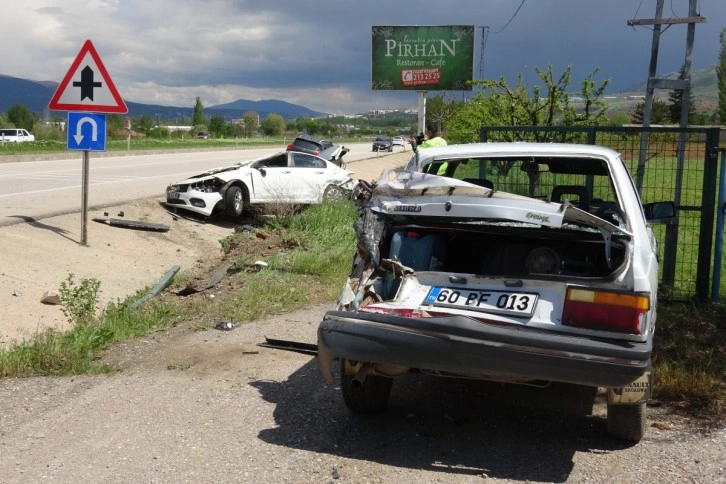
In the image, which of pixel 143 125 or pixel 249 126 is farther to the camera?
pixel 249 126

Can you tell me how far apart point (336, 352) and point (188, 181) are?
41.2ft

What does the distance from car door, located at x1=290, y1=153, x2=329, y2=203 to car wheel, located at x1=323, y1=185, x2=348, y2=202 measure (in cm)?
11

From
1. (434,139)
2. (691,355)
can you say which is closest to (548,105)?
(434,139)

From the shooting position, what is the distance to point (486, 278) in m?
4.81

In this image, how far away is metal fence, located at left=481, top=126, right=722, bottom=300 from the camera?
8.34 m

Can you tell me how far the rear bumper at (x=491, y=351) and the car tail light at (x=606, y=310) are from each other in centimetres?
9

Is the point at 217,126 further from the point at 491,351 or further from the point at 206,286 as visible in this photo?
the point at 491,351

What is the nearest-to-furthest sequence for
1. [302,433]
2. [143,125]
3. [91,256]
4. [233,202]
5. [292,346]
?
[302,433], [292,346], [91,256], [233,202], [143,125]

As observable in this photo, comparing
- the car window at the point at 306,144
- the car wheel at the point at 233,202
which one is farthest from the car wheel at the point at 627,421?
the car window at the point at 306,144

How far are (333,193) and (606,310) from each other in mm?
14231

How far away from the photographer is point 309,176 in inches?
724

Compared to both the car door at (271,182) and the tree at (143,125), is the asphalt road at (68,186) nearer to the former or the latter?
the car door at (271,182)

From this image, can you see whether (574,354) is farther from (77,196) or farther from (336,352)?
(77,196)

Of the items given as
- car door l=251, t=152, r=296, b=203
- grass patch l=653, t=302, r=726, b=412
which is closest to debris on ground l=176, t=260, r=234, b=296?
grass patch l=653, t=302, r=726, b=412
